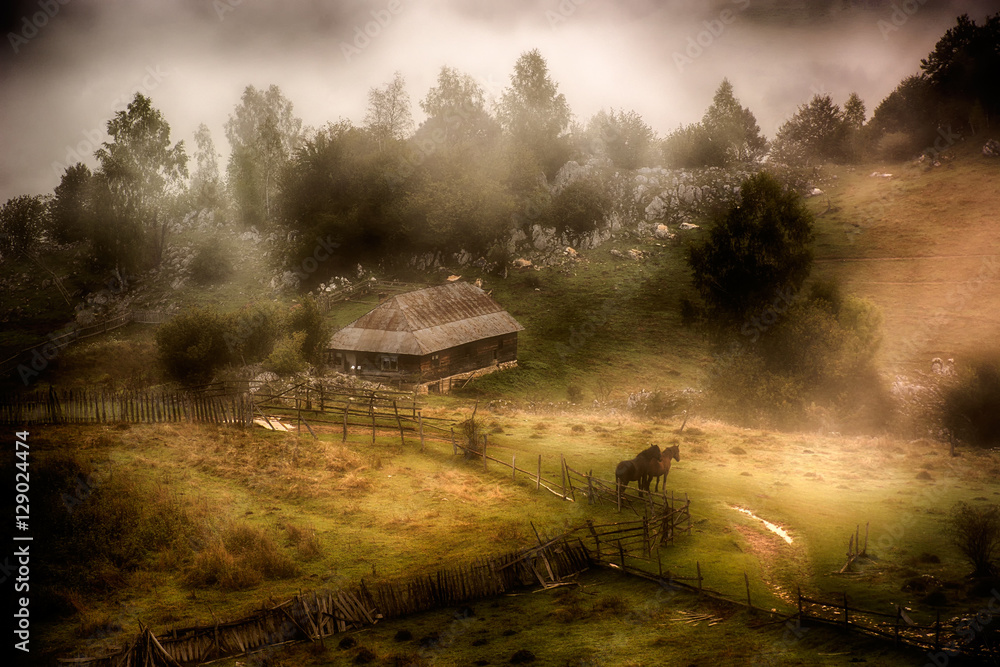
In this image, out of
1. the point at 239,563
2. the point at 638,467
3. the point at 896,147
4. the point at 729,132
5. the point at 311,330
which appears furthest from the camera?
the point at 729,132

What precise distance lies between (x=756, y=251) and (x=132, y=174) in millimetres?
61914

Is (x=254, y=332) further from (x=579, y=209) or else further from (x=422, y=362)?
(x=579, y=209)

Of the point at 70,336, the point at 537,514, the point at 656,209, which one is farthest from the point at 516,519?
the point at 656,209

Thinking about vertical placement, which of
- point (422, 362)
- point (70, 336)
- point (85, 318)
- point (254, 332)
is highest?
point (85, 318)

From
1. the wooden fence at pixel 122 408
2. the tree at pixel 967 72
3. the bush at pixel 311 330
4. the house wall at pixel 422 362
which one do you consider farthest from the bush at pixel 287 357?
the tree at pixel 967 72

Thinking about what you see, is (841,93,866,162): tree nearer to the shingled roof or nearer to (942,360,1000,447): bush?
(942,360,1000,447): bush

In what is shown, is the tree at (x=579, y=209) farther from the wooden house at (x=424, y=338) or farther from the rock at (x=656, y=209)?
the wooden house at (x=424, y=338)

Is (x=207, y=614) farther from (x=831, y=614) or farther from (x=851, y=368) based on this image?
(x=851, y=368)

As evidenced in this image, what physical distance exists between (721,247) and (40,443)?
139 feet

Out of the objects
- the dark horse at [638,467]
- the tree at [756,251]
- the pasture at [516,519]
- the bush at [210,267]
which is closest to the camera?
the pasture at [516,519]

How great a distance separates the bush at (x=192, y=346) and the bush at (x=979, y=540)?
37.2 metres

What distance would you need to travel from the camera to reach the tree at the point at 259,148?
8381 cm

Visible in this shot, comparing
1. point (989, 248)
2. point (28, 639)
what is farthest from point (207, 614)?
point (989, 248)

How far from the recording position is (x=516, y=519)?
67.3 feet
